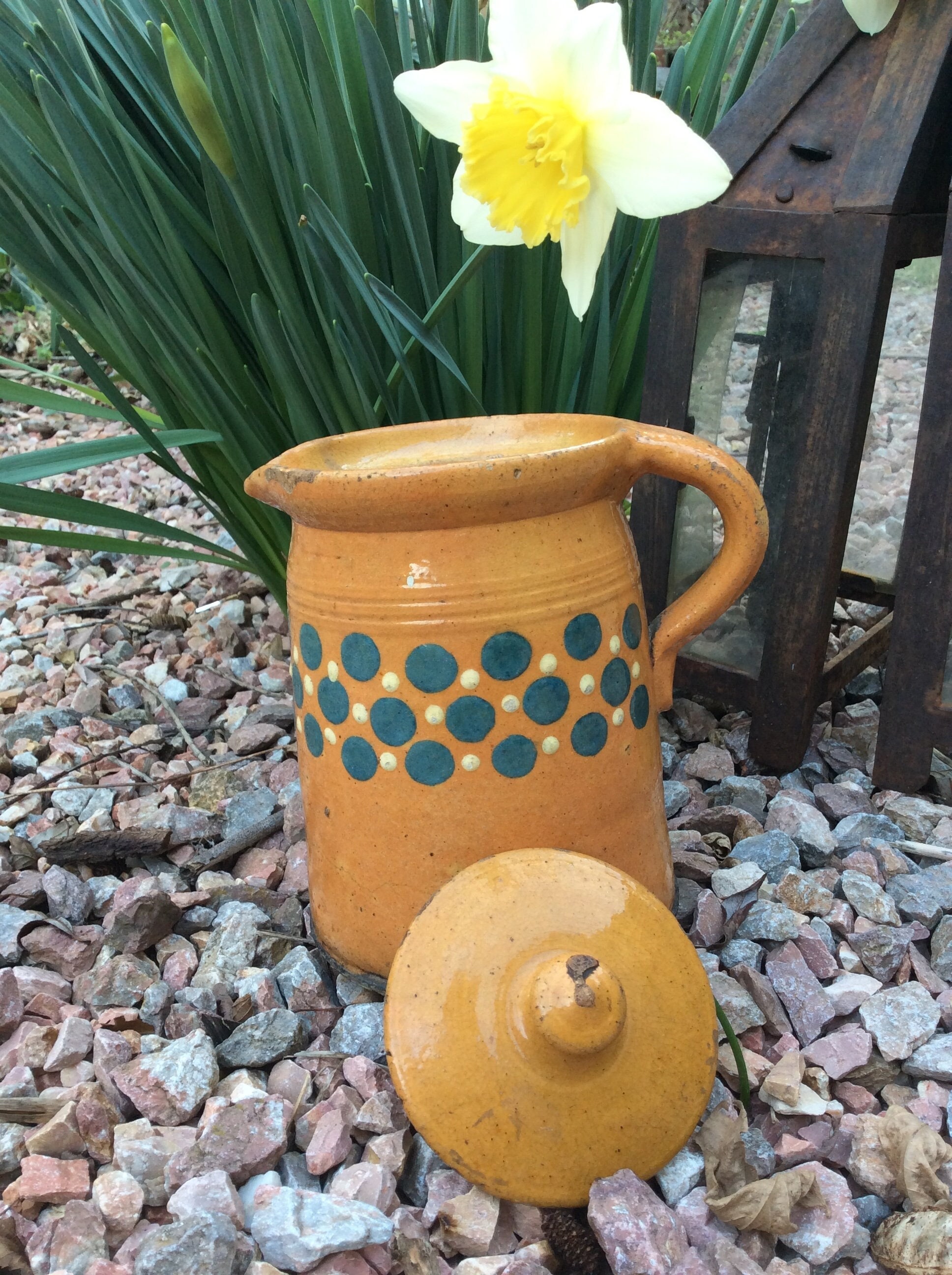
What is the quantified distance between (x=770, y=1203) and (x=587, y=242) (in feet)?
2.10

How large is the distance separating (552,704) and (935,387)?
537mm

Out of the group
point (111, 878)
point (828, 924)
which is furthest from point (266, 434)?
point (828, 924)

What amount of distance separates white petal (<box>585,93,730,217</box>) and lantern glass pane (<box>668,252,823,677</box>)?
470mm

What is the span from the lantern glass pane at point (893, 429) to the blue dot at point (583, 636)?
0.53 meters

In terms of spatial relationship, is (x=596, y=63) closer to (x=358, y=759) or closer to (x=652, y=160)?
(x=652, y=160)

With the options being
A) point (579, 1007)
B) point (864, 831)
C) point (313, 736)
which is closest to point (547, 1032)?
point (579, 1007)

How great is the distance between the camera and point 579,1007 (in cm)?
66

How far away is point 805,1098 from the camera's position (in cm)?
79

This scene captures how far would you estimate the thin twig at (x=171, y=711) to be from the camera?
136cm

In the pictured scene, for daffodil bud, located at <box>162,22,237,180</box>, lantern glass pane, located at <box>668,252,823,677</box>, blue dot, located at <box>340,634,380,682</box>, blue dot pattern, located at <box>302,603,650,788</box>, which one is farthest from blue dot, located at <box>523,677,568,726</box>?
daffodil bud, located at <box>162,22,237,180</box>

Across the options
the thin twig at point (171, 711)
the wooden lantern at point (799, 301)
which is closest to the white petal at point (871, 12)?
the wooden lantern at point (799, 301)

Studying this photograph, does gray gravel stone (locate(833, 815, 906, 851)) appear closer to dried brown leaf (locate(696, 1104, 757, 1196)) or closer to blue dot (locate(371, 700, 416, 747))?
dried brown leaf (locate(696, 1104, 757, 1196))

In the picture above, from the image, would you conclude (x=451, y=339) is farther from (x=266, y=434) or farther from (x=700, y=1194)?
(x=700, y=1194)

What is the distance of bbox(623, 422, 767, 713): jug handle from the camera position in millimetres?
867
